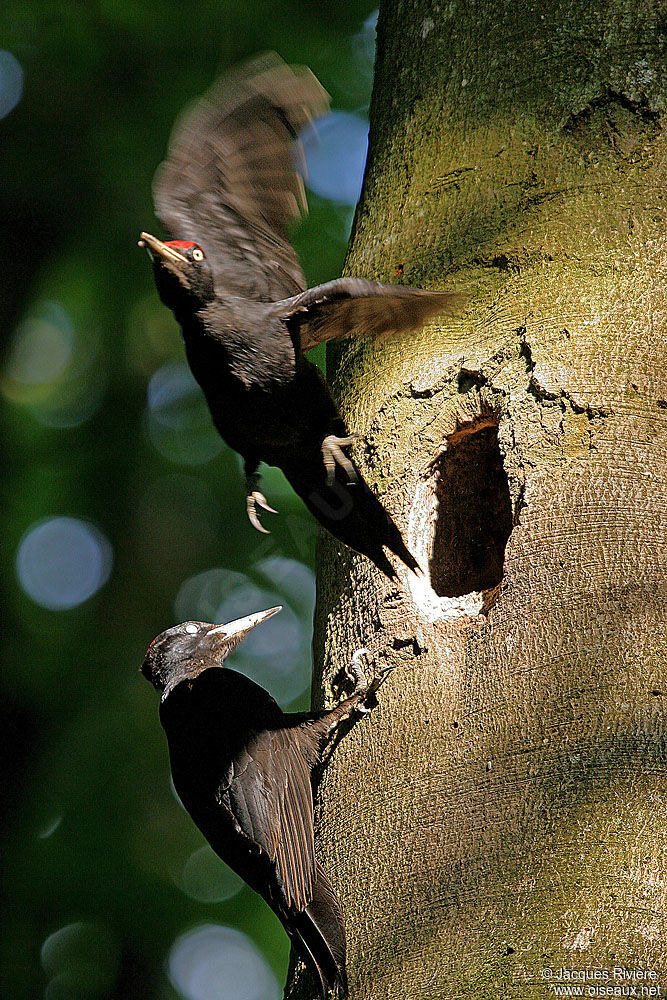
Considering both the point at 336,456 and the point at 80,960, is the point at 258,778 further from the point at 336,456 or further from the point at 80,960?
the point at 80,960

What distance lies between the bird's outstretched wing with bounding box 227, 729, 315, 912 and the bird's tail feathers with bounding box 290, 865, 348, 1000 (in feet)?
0.28

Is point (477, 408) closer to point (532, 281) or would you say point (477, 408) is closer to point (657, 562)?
point (532, 281)

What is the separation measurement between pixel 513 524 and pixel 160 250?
1200 mm

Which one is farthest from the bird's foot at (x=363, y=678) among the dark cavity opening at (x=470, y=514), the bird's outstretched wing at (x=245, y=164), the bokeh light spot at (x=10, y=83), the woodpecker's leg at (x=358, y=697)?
the bokeh light spot at (x=10, y=83)

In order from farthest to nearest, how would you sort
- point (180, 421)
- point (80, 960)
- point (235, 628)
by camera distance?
point (180, 421) < point (80, 960) < point (235, 628)

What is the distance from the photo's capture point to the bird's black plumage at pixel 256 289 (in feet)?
8.16

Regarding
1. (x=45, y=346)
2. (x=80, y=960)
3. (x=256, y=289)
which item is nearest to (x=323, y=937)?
(x=256, y=289)

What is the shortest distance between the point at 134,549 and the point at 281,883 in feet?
11.8

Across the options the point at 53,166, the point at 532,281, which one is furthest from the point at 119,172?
the point at 532,281

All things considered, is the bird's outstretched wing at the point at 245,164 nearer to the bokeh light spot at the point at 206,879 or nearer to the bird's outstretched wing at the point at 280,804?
the bird's outstretched wing at the point at 280,804

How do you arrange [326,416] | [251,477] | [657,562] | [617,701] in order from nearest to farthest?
1. [617,701]
2. [657,562]
3. [326,416]
4. [251,477]

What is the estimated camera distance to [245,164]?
281 cm

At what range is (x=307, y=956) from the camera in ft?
6.61

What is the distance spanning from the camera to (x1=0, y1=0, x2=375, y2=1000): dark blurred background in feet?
17.0
